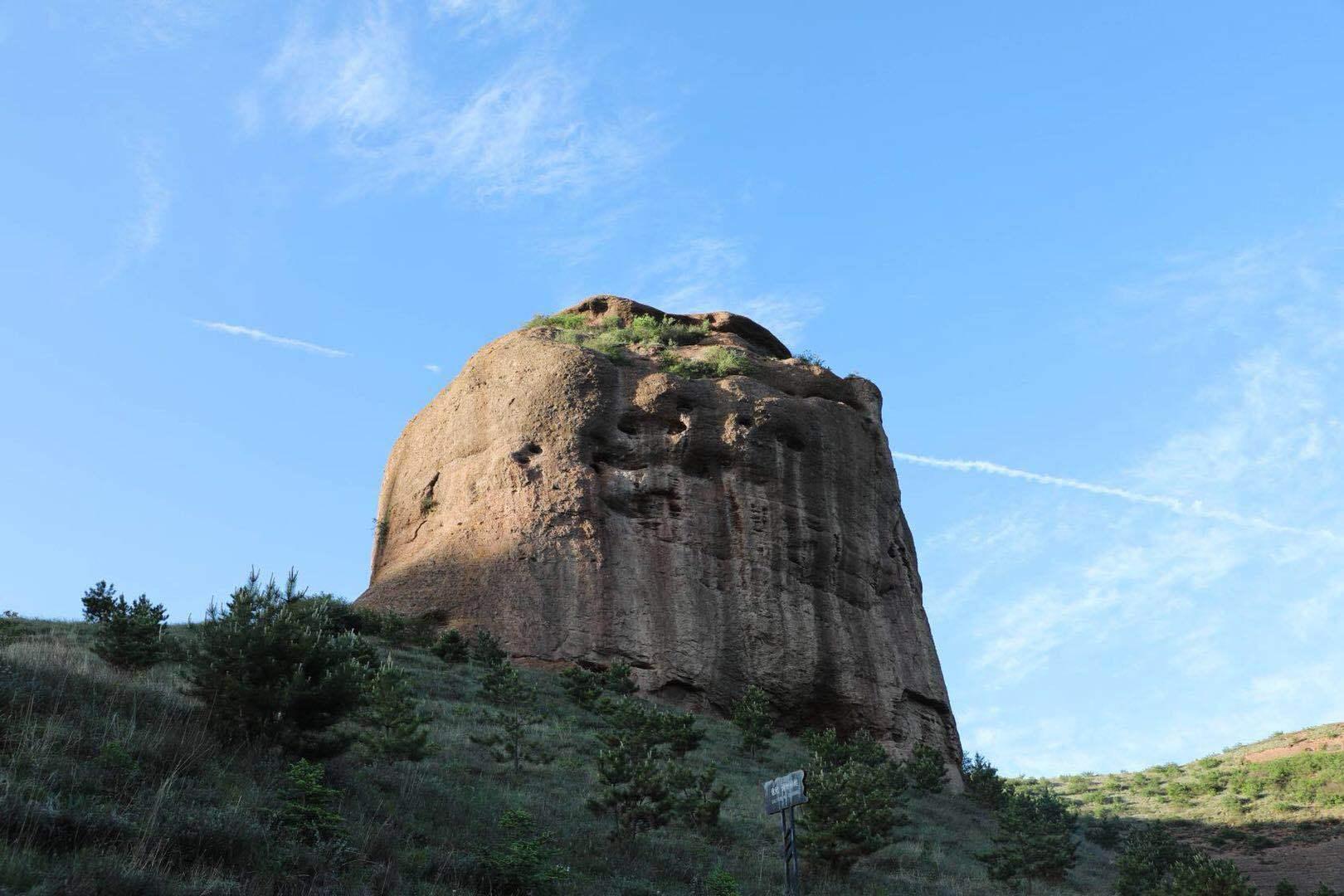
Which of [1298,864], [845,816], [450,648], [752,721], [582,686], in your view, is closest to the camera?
[845,816]

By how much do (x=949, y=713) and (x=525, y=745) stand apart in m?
17.5

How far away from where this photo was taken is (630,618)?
2761 cm

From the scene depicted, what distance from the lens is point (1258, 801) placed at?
38.0 meters

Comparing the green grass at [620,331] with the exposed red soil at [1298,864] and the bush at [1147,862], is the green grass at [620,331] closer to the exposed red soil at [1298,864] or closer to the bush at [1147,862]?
the bush at [1147,862]

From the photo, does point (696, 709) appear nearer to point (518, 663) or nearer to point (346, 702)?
point (518, 663)

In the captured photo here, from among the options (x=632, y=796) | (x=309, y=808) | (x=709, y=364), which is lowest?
(x=309, y=808)

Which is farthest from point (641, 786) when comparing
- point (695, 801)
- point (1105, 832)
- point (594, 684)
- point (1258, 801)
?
point (1258, 801)

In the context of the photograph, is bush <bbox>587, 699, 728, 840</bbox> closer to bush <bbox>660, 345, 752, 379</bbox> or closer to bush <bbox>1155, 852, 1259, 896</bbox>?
bush <bbox>1155, 852, 1259, 896</bbox>

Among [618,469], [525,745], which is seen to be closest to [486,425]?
[618,469]

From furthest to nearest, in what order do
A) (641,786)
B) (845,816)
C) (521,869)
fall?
(845,816) < (641,786) < (521,869)

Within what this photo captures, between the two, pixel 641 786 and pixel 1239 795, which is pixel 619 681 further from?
pixel 1239 795

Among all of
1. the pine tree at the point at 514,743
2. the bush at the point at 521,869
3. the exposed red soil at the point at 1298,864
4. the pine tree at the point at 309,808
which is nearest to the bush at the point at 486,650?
the pine tree at the point at 514,743

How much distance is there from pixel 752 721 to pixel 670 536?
252 inches

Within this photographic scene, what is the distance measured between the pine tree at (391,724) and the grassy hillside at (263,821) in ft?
0.90
